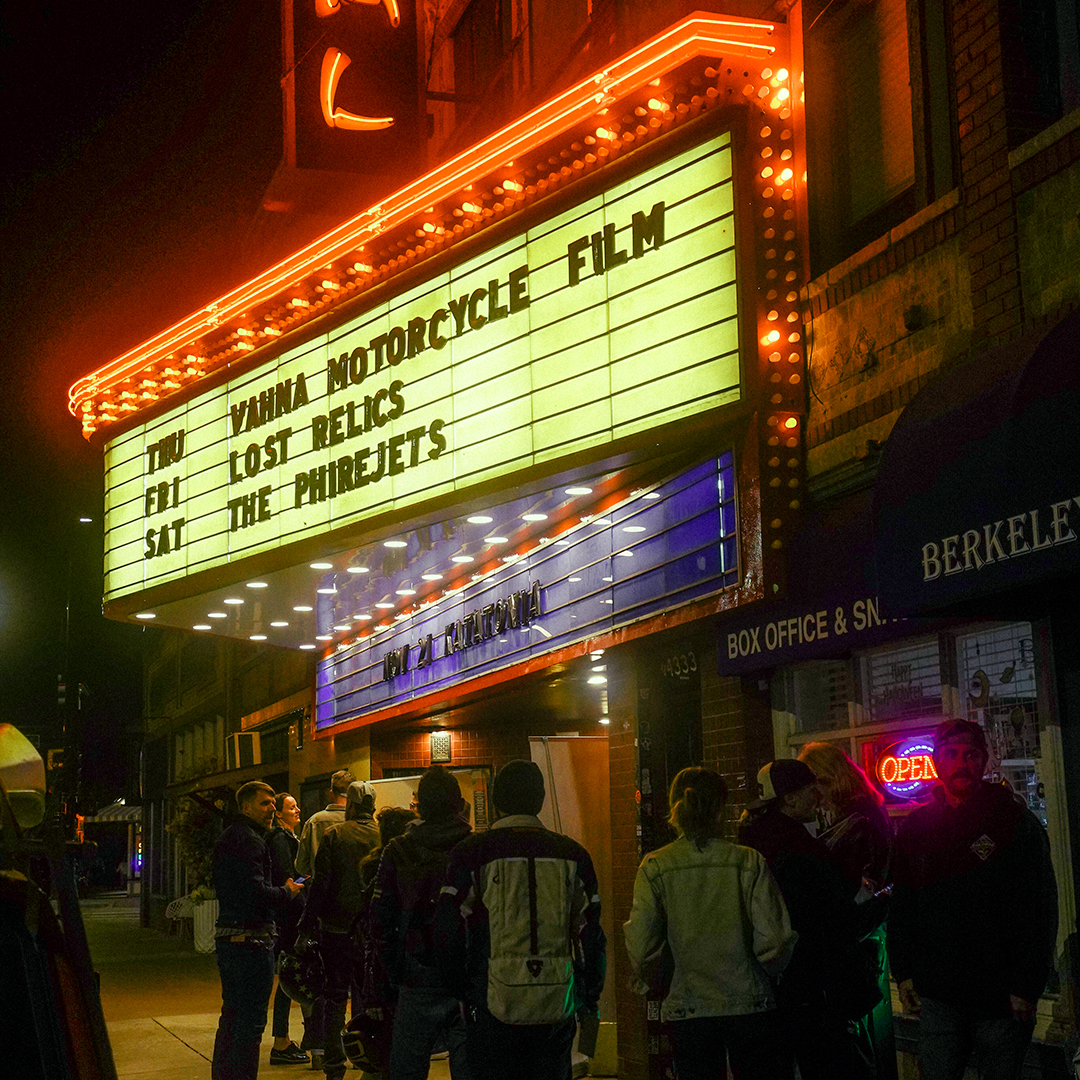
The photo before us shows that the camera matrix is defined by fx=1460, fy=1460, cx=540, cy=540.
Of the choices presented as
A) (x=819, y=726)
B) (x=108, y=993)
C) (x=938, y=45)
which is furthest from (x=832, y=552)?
(x=108, y=993)

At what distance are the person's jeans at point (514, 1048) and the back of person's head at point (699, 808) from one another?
0.99 metres

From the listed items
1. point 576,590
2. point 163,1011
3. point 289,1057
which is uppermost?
point 576,590

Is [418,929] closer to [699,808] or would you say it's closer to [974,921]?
[699,808]

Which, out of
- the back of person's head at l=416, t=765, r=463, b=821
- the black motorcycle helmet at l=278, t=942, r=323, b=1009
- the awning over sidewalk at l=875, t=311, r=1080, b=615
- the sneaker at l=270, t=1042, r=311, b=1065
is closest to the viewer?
the awning over sidewalk at l=875, t=311, r=1080, b=615

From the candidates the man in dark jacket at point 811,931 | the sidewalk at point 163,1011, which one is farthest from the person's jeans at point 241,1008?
the man in dark jacket at point 811,931

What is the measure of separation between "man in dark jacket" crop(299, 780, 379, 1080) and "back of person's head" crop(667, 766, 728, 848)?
408 centimetres

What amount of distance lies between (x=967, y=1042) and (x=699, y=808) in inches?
58.0

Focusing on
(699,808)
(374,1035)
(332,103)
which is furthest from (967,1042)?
(332,103)

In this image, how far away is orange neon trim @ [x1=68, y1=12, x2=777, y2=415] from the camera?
825 centimetres

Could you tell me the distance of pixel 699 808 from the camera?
5891 millimetres

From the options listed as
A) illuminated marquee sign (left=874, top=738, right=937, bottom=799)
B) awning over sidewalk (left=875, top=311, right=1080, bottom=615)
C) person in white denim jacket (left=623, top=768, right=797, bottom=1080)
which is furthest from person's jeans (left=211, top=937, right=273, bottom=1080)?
awning over sidewalk (left=875, top=311, right=1080, bottom=615)

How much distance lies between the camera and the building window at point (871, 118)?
7617 mm

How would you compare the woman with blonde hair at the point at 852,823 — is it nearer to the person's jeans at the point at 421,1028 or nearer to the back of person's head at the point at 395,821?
the person's jeans at the point at 421,1028

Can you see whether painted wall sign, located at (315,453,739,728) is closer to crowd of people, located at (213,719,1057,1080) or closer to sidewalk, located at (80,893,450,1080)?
crowd of people, located at (213,719,1057,1080)
